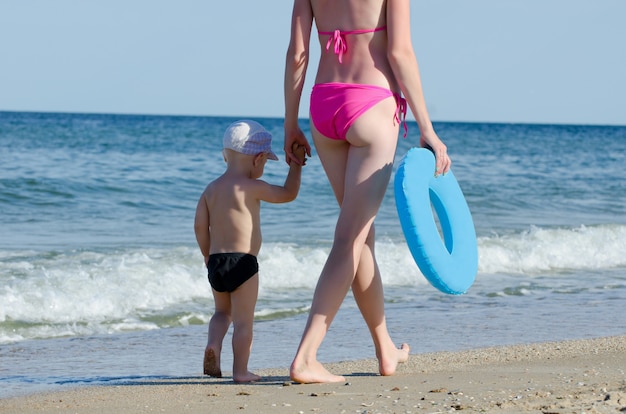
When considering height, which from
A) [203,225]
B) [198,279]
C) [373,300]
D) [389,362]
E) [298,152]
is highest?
[298,152]

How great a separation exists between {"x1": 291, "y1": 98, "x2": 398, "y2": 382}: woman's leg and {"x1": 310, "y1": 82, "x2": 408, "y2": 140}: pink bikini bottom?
0.10 feet

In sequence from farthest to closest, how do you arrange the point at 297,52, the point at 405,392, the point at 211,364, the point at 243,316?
1. the point at 211,364
2. the point at 243,316
3. the point at 297,52
4. the point at 405,392

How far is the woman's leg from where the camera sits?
12.6 ft

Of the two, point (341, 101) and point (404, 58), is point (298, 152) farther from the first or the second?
point (404, 58)

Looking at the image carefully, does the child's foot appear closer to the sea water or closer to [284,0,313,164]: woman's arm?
the sea water

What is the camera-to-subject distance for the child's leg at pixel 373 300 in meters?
4.07

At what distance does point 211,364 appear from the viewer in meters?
4.41

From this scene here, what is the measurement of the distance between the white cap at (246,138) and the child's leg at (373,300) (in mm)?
682

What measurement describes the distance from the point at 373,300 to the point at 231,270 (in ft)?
2.21

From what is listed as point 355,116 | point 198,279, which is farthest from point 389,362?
point 198,279

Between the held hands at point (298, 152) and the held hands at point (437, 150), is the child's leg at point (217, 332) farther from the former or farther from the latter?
the held hands at point (437, 150)

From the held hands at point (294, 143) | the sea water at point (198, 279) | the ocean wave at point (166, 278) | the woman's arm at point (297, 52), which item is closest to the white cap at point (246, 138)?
the held hands at point (294, 143)

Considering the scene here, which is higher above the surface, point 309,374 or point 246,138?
point 246,138

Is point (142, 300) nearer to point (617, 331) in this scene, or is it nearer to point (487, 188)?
point (617, 331)
